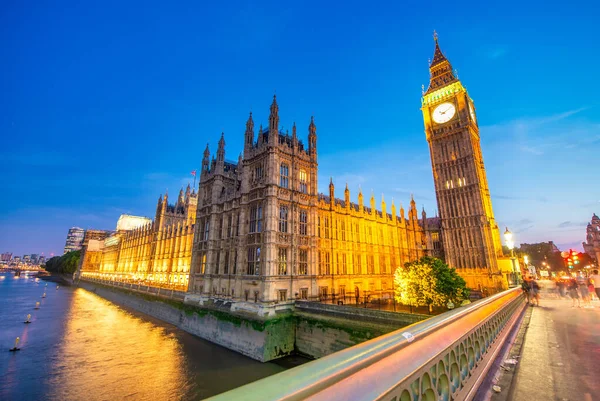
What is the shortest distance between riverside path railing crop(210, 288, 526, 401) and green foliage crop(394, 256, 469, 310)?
2458 centimetres

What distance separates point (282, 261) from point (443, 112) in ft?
191

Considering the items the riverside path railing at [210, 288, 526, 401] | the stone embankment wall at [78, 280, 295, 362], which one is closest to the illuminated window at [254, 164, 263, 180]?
the stone embankment wall at [78, 280, 295, 362]

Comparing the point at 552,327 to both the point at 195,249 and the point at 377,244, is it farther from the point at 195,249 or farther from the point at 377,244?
the point at 195,249

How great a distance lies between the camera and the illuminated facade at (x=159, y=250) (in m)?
63.1

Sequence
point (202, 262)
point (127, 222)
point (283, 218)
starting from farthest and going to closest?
point (127, 222) → point (202, 262) → point (283, 218)

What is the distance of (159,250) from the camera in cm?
7250

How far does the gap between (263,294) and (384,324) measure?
1337 centimetres

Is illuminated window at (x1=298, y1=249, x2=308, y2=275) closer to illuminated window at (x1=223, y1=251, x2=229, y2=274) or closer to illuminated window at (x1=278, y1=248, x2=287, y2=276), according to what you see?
illuminated window at (x1=278, y1=248, x2=287, y2=276)

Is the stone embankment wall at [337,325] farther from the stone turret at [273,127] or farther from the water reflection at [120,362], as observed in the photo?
the stone turret at [273,127]

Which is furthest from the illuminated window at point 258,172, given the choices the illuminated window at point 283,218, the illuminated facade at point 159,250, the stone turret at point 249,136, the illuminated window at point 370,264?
the illuminated facade at point 159,250

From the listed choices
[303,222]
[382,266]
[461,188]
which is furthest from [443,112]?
[303,222]

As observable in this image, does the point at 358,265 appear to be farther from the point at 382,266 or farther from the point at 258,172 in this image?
the point at 258,172

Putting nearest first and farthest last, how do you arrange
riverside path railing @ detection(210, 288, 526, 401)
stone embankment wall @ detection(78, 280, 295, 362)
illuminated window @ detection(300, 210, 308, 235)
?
riverside path railing @ detection(210, 288, 526, 401), stone embankment wall @ detection(78, 280, 295, 362), illuminated window @ detection(300, 210, 308, 235)

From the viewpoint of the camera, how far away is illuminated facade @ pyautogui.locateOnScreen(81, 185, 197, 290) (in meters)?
63.1
